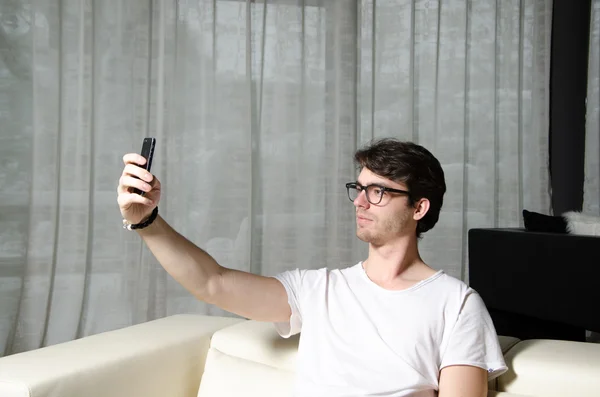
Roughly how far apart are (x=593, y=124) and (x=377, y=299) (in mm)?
3194

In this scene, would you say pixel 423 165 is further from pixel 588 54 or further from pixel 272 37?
pixel 588 54

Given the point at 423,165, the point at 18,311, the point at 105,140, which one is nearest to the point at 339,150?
the point at 105,140

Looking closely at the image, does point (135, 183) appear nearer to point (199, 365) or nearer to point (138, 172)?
point (138, 172)

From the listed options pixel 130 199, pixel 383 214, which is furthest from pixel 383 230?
pixel 130 199

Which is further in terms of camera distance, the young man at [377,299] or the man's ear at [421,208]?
the man's ear at [421,208]

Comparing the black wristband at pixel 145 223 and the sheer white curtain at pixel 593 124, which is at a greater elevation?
the sheer white curtain at pixel 593 124

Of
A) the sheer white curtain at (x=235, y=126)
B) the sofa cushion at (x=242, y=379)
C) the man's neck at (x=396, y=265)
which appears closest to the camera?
the sofa cushion at (x=242, y=379)

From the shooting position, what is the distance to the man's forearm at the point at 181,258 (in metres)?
1.52

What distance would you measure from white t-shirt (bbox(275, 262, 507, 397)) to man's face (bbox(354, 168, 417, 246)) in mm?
126

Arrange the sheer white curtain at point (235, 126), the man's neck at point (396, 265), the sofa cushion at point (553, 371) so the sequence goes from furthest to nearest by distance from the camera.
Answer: the sheer white curtain at point (235, 126), the man's neck at point (396, 265), the sofa cushion at point (553, 371)

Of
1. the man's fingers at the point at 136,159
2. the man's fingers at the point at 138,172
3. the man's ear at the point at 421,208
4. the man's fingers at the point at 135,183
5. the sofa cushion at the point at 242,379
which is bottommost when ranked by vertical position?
the sofa cushion at the point at 242,379

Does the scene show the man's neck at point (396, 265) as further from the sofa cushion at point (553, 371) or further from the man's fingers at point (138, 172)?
the man's fingers at point (138, 172)

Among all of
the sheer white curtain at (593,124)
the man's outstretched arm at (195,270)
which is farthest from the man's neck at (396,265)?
the sheer white curtain at (593,124)

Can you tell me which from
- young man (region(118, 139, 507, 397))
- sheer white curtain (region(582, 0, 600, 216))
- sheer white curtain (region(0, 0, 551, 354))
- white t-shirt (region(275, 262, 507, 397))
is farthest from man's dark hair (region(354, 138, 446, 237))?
sheer white curtain (region(582, 0, 600, 216))
